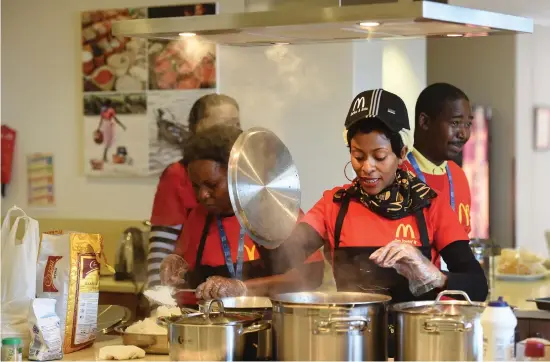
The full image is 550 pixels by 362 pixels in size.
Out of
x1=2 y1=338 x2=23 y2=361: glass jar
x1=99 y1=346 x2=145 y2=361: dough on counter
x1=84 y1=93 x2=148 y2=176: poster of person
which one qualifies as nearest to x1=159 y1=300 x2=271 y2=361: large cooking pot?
x1=99 y1=346 x2=145 y2=361: dough on counter

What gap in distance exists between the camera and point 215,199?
2.59 meters

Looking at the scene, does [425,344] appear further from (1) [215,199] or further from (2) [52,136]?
(2) [52,136]

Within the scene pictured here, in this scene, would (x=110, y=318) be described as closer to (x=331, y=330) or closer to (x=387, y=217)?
(x=387, y=217)

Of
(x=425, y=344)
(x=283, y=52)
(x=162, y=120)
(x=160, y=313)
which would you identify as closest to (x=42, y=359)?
(x=160, y=313)

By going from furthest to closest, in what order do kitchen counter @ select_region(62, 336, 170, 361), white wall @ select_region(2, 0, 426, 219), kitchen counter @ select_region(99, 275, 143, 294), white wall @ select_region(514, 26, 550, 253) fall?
1. white wall @ select_region(514, 26, 550, 253)
2. kitchen counter @ select_region(99, 275, 143, 294)
3. white wall @ select_region(2, 0, 426, 219)
4. kitchen counter @ select_region(62, 336, 170, 361)

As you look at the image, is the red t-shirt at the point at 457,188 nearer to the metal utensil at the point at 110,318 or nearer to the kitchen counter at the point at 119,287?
the metal utensil at the point at 110,318

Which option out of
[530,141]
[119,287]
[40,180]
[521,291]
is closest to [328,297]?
[119,287]

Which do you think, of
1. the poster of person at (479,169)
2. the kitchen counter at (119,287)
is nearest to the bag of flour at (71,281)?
the kitchen counter at (119,287)

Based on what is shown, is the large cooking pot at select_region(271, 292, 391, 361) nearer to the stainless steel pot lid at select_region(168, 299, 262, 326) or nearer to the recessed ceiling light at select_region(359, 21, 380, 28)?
the stainless steel pot lid at select_region(168, 299, 262, 326)

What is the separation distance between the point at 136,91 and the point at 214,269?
1.60m

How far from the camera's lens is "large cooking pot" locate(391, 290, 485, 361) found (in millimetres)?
1845

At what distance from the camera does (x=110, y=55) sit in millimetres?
4090

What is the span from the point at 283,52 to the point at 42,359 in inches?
61.7

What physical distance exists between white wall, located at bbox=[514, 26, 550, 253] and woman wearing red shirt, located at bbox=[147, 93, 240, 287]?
369 cm
